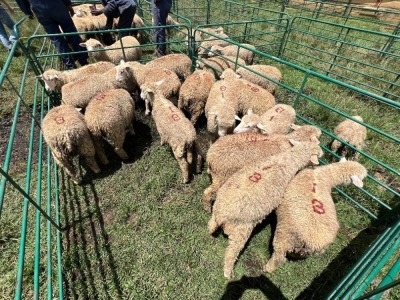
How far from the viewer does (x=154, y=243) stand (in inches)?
136

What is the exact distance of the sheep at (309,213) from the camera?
2.61 m

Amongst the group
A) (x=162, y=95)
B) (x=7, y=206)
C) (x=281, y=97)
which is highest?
(x=162, y=95)

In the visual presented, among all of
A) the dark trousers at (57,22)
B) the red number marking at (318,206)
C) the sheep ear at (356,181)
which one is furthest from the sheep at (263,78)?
the dark trousers at (57,22)

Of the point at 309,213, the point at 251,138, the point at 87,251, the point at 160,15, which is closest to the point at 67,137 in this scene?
the point at 87,251

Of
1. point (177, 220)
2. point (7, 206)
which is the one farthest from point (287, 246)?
point (7, 206)

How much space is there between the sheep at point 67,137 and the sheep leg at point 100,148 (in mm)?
205

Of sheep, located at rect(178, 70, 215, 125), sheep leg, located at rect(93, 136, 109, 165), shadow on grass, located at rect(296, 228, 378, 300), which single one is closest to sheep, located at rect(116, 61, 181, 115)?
sheep, located at rect(178, 70, 215, 125)

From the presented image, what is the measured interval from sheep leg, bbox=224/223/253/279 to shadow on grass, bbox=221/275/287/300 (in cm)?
14

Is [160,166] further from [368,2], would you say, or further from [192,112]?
[368,2]

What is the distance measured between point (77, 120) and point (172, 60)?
123 inches

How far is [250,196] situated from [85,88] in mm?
4190

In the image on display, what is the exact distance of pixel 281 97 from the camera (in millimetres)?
6625

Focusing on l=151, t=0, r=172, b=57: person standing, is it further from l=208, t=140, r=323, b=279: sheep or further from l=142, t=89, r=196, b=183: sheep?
l=208, t=140, r=323, b=279: sheep

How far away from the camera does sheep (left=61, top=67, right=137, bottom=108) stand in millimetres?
4832
